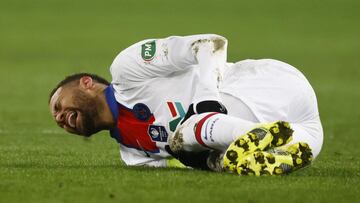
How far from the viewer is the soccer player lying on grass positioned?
970 centimetres

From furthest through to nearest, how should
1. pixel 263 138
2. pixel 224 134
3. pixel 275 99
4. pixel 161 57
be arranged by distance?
pixel 161 57
pixel 275 99
pixel 224 134
pixel 263 138

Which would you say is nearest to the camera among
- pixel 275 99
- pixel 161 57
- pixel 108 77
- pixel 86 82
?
pixel 275 99

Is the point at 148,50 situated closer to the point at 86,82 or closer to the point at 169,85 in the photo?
the point at 169,85

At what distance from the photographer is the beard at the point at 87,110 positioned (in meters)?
10.0

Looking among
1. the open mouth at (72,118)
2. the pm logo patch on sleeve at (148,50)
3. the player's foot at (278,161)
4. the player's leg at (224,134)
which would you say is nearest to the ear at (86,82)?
the open mouth at (72,118)

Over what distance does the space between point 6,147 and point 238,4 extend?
38.8 meters

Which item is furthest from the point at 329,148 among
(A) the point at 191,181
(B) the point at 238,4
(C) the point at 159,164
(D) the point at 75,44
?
(B) the point at 238,4

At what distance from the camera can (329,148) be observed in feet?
47.6

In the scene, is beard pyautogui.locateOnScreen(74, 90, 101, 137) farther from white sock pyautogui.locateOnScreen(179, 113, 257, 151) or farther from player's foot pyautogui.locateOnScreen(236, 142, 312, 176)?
player's foot pyautogui.locateOnScreen(236, 142, 312, 176)

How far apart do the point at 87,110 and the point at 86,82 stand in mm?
290

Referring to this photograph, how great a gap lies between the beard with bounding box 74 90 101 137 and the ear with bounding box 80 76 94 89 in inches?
3.4

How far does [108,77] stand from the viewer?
27062 millimetres

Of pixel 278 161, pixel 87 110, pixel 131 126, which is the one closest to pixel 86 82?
pixel 87 110

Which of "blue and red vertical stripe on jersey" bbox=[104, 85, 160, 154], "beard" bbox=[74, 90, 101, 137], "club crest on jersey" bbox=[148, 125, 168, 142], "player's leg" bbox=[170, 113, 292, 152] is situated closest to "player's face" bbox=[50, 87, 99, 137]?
"beard" bbox=[74, 90, 101, 137]
